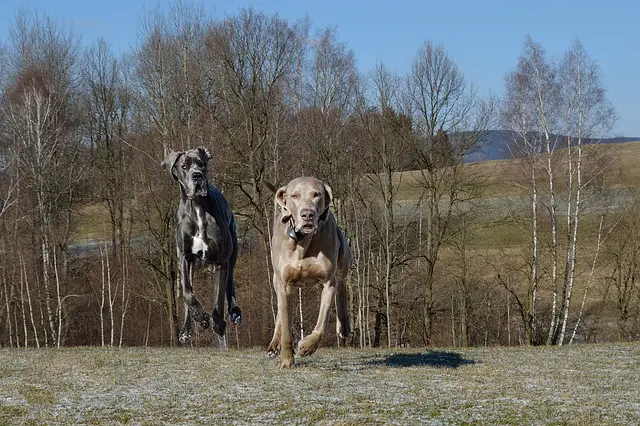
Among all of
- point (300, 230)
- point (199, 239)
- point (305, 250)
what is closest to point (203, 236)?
point (199, 239)

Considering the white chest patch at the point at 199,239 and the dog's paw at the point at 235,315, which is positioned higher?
the white chest patch at the point at 199,239

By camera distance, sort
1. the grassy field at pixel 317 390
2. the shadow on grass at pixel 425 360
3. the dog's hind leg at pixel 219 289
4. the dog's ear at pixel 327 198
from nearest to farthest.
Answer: the grassy field at pixel 317 390
the dog's ear at pixel 327 198
the dog's hind leg at pixel 219 289
the shadow on grass at pixel 425 360

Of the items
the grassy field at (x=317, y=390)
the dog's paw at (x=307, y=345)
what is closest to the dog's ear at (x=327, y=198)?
the dog's paw at (x=307, y=345)

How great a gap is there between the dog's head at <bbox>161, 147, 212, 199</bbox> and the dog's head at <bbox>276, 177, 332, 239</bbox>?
1.06 metres

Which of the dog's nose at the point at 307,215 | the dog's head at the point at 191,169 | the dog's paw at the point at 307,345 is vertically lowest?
the dog's paw at the point at 307,345

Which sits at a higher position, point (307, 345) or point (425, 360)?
point (307, 345)

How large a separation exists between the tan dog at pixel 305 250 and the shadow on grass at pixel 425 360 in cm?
232

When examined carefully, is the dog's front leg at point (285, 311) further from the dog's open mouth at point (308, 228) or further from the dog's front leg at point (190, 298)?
the dog's open mouth at point (308, 228)

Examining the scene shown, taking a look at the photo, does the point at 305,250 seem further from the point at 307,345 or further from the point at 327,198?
the point at 307,345

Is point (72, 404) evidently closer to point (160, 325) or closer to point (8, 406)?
point (8, 406)

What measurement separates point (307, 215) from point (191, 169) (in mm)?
1872

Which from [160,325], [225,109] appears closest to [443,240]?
[225,109]

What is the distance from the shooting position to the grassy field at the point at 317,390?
8367 mm

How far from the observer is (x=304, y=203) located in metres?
9.84
